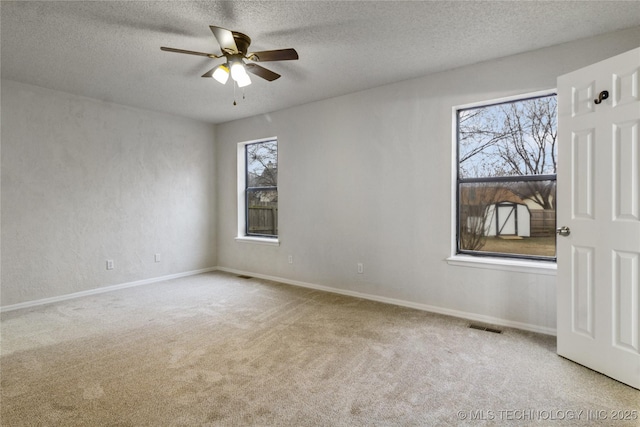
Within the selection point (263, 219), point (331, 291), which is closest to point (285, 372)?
point (331, 291)

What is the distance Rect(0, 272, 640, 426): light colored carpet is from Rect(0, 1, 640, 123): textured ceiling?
2645 millimetres

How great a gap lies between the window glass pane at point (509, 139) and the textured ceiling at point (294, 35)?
544 mm

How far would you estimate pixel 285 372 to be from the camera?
2.33 metres

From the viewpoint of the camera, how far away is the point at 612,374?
7.25ft

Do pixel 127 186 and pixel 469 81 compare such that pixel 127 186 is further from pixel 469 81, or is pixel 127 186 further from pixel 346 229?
pixel 469 81

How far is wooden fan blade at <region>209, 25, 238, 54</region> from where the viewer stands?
226 cm

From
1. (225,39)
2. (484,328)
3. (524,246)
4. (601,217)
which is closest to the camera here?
(601,217)

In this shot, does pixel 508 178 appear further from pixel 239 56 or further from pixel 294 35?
pixel 239 56

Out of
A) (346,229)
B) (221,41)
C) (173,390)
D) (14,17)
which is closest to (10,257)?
(14,17)

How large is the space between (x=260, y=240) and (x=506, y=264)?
3.52 metres

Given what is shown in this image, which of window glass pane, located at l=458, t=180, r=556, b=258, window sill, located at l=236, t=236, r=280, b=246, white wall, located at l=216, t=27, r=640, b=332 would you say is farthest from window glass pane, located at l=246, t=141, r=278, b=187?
window glass pane, located at l=458, t=180, r=556, b=258

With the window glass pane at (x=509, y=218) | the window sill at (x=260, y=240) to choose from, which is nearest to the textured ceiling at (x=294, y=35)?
the window glass pane at (x=509, y=218)

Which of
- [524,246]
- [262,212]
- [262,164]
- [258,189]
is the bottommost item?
[524,246]

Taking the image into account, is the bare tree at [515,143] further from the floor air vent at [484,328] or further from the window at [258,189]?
the window at [258,189]
